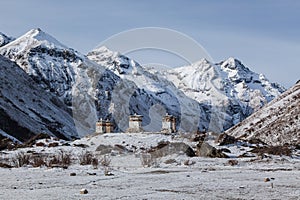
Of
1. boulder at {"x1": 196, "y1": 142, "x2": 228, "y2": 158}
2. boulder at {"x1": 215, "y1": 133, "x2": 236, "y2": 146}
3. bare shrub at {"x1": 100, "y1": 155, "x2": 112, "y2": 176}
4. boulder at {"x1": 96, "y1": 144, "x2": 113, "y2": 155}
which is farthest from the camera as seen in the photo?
boulder at {"x1": 215, "y1": 133, "x2": 236, "y2": 146}

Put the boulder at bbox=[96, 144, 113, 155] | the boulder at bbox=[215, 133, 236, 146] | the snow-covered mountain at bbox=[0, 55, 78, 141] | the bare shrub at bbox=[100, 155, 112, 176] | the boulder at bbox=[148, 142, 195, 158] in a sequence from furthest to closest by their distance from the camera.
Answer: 1. the snow-covered mountain at bbox=[0, 55, 78, 141]
2. the boulder at bbox=[215, 133, 236, 146]
3. the boulder at bbox=[96, 144, 113, 155]
4. the boulder at bbox=[148, 142, 195, 158]
5. the bare shrub at bbox=[100, 155, 112, 176]

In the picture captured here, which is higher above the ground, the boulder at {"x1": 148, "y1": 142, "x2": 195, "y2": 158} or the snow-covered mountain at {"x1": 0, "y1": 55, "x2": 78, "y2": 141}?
the snow-covered mountain at {"x1": 0, "y1": 55, "x2": 78, "y2": 141}

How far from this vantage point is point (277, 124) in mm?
55062

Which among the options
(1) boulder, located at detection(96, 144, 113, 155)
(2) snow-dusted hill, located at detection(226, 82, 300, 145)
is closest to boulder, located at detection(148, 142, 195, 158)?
(1) boulder, located at detection(96, 144, 113, 155)

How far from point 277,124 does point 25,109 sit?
8083 centimetres

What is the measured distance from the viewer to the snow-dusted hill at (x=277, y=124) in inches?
1989

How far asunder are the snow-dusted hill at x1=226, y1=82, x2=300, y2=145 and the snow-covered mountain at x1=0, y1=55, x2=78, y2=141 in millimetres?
50174

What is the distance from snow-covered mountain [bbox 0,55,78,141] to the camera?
103750 millimetres

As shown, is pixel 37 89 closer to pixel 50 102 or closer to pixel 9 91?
pixel 50 102

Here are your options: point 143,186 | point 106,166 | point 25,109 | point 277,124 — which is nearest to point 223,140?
point 106,166

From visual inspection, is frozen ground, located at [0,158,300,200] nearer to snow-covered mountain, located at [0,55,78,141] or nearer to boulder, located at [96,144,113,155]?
boulder, located at [96,144,113,155]

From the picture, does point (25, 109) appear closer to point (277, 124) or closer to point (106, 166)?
point (277, 124)

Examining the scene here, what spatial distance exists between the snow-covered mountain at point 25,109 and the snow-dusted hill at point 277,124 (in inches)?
1975

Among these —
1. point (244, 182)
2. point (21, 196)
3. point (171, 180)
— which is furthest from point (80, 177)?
point (244, 182)
